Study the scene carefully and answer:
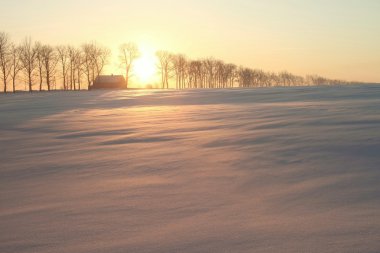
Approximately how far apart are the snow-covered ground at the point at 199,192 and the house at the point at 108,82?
1939 inches

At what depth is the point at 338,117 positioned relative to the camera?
4.44 metres

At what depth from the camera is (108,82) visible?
5219cm

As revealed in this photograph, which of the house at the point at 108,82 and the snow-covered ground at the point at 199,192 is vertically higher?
the house at the point at 108,82

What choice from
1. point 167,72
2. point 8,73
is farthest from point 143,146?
point 167,72

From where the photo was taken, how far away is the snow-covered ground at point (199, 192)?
1479 millimetres

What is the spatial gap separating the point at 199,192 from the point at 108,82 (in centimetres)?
5166

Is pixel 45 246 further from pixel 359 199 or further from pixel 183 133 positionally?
pixel 183 133

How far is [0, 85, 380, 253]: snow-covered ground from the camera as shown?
148 cm

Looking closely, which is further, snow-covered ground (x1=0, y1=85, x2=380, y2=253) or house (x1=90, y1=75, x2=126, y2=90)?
house (x1=90, y1=75, x2=126, y2=90)

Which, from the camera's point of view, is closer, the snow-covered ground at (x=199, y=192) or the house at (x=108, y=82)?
the snow-covered ground at (x=199, y=192)

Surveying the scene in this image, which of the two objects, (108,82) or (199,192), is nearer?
(199,192)

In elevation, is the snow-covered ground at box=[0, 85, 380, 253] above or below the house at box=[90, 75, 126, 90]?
below

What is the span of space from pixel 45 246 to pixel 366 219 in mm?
1254

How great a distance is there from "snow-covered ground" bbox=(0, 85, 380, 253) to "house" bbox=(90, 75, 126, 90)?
1939 inches
